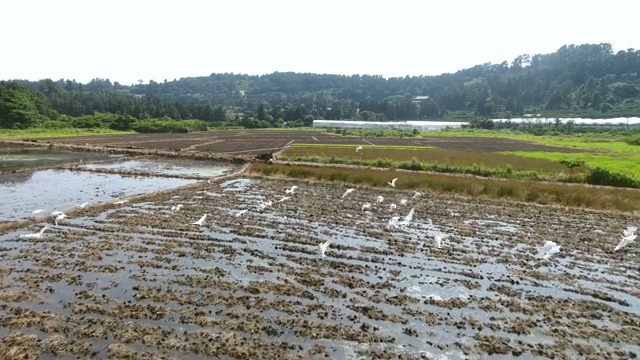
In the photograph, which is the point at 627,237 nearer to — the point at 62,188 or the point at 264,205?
the point at 264,205

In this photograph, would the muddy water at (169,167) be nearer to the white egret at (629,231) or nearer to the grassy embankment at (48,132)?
the white egret at (629,231)

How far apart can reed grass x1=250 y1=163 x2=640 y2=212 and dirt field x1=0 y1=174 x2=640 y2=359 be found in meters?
Result: 3.47

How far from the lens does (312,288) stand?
11.4 meters

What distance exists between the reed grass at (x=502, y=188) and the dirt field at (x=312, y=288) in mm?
3471

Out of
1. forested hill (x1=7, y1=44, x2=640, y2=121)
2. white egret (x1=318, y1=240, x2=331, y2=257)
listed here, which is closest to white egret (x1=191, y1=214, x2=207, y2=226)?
white egret (x1=318, y1=240, x2=331, y2=257)

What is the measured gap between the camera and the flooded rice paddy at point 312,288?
859 cm

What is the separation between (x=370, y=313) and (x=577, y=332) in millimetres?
4389

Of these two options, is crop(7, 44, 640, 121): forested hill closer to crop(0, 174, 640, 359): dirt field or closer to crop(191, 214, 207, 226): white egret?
crop(191, 214, 207, 226): white egret

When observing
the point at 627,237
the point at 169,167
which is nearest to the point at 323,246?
the point at 627,237

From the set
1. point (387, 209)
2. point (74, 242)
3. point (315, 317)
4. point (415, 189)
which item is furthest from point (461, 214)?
point (74, 242)

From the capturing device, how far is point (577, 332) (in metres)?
9.41

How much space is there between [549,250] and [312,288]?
27.5ft

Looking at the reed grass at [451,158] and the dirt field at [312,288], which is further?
the reed grass at [451,158]

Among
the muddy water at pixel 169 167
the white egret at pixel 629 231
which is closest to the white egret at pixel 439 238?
the white egret at pixel 629 231
